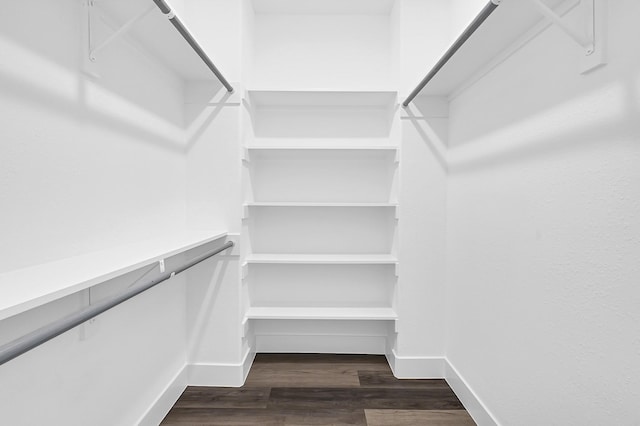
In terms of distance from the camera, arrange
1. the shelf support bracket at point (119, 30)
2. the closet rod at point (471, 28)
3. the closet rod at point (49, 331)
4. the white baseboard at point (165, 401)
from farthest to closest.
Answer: the white baseboard at point (165, 401)
the shelf support bracket at point (119, 30)
the closet rod at point (471, 28)
the closet rod at point (49, 331)

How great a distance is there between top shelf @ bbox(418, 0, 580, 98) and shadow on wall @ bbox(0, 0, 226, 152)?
1415 millimetres

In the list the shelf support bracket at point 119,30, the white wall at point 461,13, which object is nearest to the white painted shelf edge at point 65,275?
the shelf support bracket at point 119,30

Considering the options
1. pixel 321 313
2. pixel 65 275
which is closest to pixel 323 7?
pixel 321 313

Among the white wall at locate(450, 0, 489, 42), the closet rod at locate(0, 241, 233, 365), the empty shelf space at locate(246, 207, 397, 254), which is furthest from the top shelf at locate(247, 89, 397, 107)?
the closet rod at locate(0, 241, 233, 365)

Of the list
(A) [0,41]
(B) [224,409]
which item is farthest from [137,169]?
(B) [224,409]

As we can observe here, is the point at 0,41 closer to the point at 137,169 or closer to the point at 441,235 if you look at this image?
the point at 137,169

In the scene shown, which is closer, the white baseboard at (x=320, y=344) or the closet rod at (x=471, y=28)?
the closet rod at (x=471, y=28)

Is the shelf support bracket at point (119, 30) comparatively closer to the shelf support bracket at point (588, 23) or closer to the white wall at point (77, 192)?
the white wall at point (77, 192)

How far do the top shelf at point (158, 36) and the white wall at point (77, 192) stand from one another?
7cm

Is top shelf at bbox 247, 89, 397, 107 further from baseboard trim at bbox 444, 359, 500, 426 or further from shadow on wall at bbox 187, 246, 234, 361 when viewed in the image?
baseboard trim at bbox 444, 359, 500, 426

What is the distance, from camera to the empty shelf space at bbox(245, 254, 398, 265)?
88.2 inches

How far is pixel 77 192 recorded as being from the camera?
119cm

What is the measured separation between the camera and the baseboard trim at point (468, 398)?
5.40 ft

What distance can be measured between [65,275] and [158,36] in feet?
3.57
